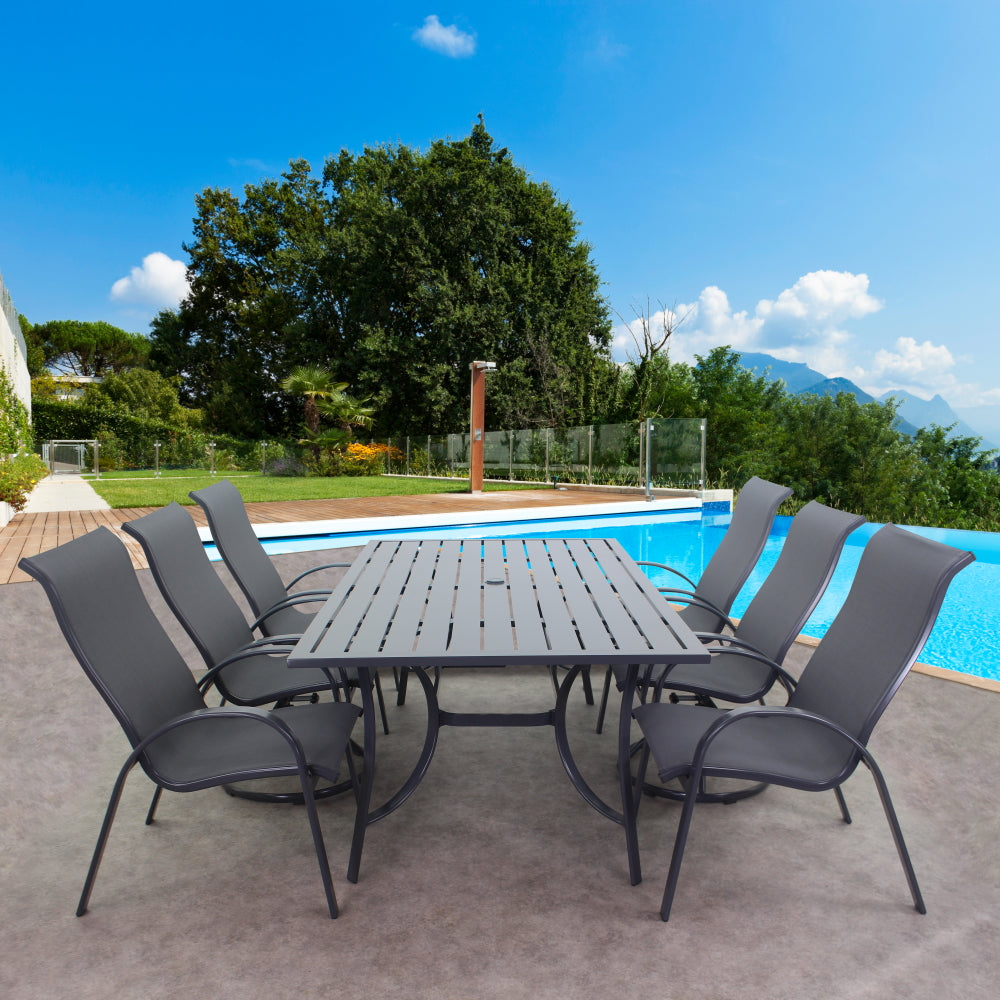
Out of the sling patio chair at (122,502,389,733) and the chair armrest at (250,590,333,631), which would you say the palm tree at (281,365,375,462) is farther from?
the sling patio chair at (122,502,389,733)

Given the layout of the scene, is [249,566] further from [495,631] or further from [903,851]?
[903,851]

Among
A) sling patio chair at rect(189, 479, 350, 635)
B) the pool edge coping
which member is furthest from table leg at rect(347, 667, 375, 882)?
the pool edge coping

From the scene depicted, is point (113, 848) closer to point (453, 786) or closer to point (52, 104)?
point (453, 786)

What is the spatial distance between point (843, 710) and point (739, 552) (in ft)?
3.47

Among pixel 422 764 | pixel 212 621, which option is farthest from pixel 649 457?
pixel 422 764

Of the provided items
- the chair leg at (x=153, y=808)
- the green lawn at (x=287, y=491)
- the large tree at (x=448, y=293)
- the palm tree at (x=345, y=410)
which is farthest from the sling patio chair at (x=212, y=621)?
the large tree at (x=448, y=293)

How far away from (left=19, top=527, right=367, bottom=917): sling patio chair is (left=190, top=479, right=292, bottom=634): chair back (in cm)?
68

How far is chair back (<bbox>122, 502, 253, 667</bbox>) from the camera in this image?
2.20 metres

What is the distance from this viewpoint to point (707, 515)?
1179 centimetres

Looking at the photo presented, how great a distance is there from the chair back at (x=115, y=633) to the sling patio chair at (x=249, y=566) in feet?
2.16

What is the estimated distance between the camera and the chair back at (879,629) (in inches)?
65.9

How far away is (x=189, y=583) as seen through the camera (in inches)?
96.1

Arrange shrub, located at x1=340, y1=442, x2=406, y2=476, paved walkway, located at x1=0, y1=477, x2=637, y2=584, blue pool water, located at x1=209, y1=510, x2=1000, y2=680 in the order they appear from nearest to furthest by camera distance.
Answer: blue pool water, located at x1=209, y1=510, x2=1000, y2=680, paved walkway, located at x1=0, y1=477, x2=637, y2=584, shrub, located at x1=340, y1=442, x2=406, y2=476

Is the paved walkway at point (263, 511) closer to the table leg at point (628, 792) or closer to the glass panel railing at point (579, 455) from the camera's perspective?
the glass panel railing at point (579, 455)
